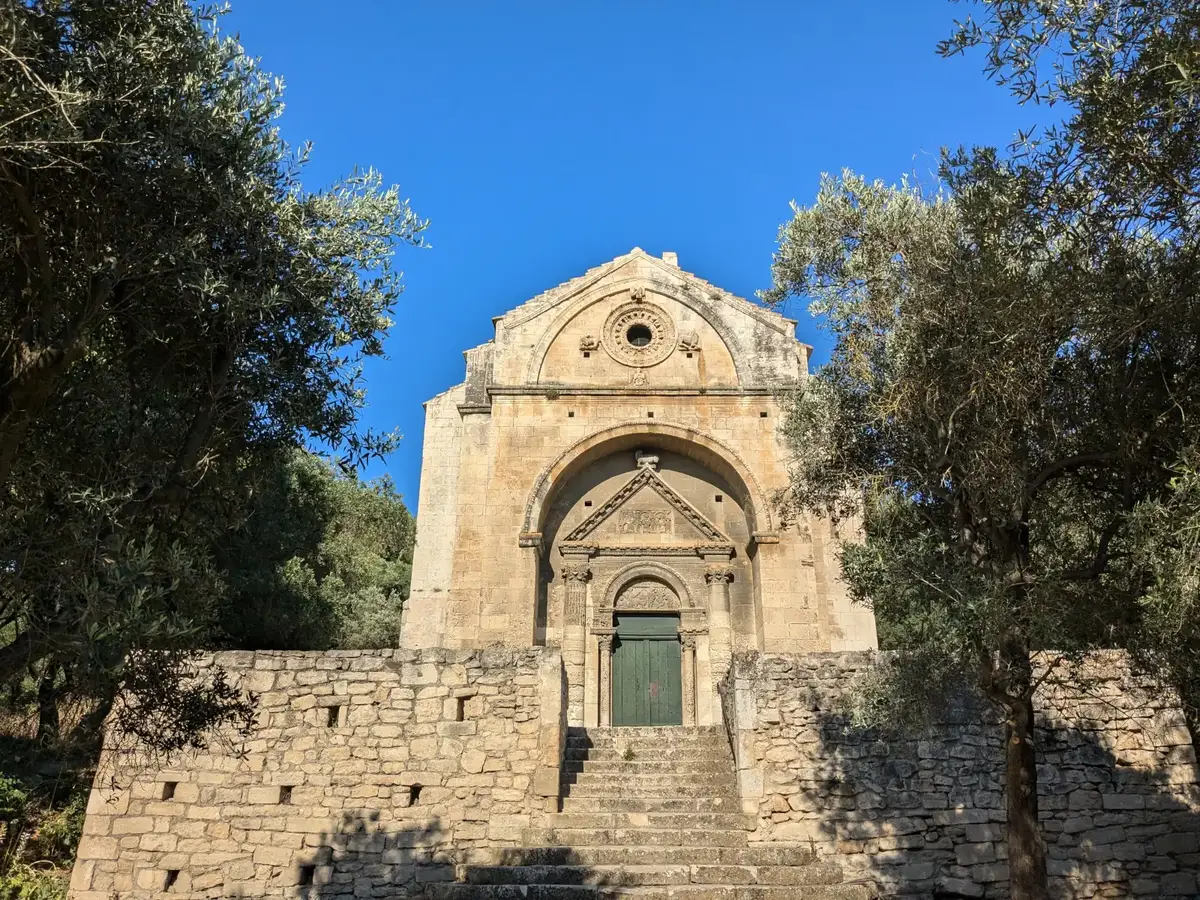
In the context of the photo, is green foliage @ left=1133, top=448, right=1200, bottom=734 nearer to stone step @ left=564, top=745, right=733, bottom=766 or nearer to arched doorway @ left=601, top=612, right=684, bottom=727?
stone step @ left=564, top=745, right=733, bottom=766

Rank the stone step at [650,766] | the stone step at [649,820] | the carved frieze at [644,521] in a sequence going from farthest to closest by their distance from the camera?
the carved frieze at [644,521] < the stone step at [650,766] < the stone step at [649,820]

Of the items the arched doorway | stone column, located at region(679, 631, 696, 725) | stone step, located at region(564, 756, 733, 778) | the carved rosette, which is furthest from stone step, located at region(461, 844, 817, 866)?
the carved rosette

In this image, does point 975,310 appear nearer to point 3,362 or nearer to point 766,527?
point 3,362

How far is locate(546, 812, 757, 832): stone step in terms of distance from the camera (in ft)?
33.7

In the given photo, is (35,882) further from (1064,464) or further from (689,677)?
(1064,464)

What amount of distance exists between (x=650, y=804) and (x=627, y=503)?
7.62m

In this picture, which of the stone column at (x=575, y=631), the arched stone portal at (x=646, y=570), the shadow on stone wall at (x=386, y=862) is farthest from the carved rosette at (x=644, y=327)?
the shadow on stone wall at (x=386, y=862)

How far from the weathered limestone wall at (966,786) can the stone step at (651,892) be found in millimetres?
952

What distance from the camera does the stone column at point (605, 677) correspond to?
15938 mm

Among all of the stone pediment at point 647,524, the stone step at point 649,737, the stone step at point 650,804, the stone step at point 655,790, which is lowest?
the stone step at point 650,804

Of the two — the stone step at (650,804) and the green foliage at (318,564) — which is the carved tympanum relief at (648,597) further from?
the green foliage at (318,564)

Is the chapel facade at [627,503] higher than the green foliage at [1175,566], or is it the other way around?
the chapel facade at [627,503]

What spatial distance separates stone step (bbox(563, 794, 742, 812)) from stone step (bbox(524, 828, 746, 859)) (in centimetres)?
42

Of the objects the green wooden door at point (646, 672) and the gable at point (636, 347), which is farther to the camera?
the gable at point (636, 347)
